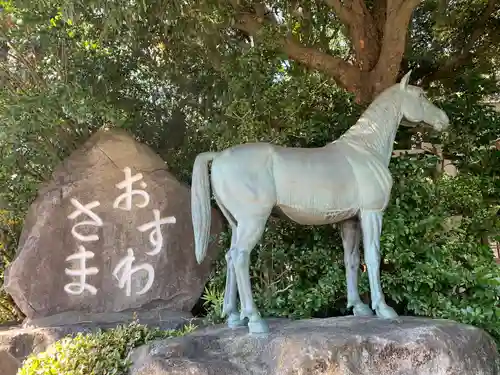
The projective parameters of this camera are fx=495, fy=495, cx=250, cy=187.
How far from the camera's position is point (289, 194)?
337 centimetres

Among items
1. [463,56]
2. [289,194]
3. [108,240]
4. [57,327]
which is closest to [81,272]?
[108,240]

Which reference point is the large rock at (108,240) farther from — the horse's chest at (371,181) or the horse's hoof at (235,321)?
the horse's chest at (371,181)

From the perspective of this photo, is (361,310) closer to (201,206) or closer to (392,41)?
(201,206)

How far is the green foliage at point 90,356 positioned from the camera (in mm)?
3148

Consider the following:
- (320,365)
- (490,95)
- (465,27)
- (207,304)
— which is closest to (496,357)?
(320,365)

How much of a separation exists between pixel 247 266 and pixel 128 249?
1576 millimetres

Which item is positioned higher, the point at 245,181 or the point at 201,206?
the point at 245,181

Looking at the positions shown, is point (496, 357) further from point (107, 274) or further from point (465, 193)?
point (107, 274)

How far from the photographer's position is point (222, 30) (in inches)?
207

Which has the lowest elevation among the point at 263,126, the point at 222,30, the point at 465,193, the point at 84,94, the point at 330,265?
the point at 330,265

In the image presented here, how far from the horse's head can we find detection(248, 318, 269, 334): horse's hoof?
1.85 meters

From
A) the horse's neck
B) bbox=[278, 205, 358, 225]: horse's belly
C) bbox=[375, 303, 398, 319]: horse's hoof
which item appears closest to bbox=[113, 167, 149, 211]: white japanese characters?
bbox=[278, 205, 358, 225]: horse's belly

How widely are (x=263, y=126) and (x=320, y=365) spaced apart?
2.46 metres

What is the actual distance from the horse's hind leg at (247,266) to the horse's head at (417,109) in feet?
4.53
